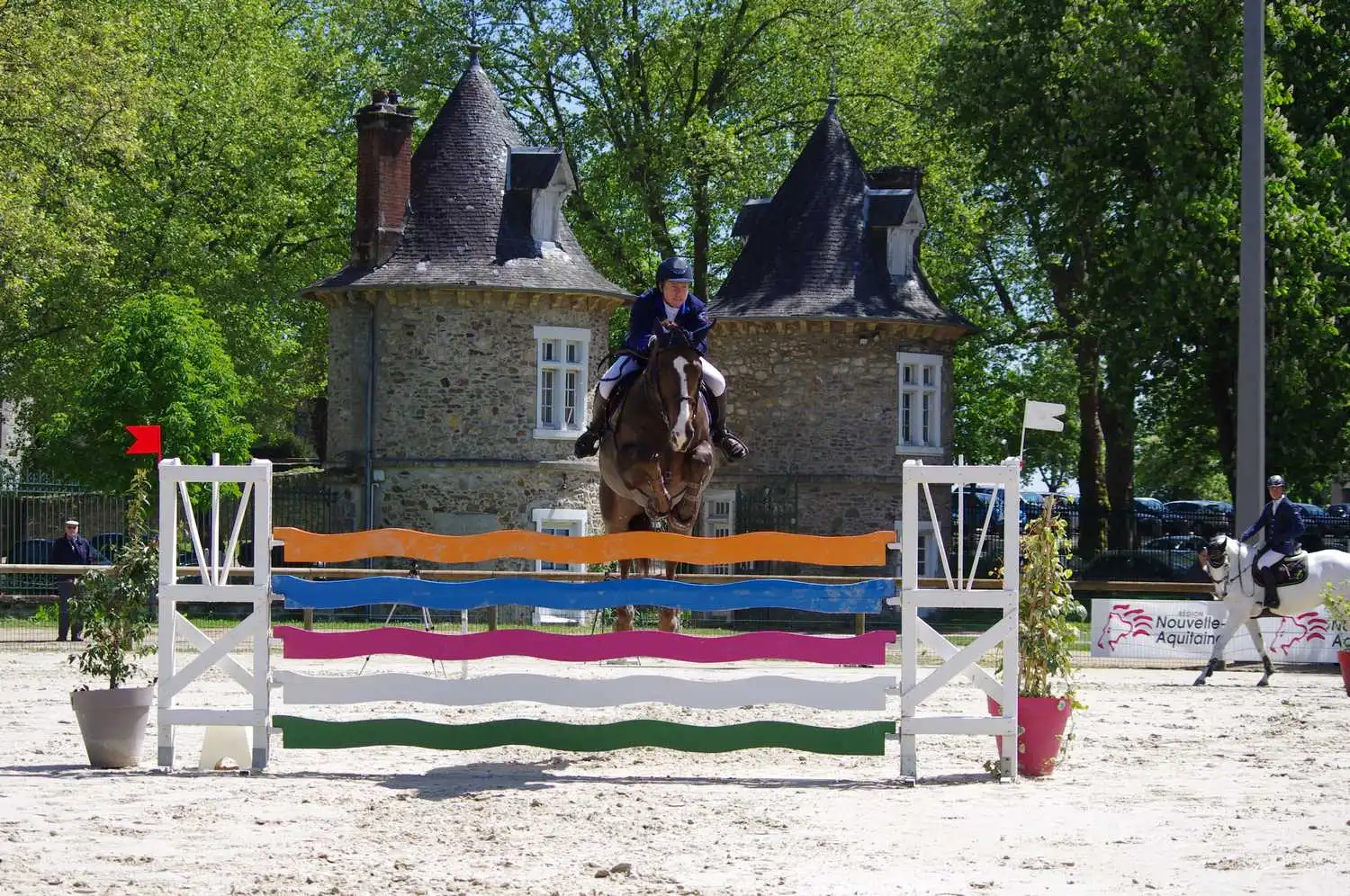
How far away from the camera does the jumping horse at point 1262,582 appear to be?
62.5 ft

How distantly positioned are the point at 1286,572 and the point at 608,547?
33.6 ft

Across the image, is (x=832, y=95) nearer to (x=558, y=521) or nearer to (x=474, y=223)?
(x=474, y=223)

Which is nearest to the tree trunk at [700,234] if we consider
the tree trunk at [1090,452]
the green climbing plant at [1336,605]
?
the tree trunk at [1090,452]

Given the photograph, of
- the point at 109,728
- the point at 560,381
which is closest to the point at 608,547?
the point at 109,728

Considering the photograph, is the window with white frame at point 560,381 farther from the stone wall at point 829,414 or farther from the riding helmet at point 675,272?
the riding helmet at point 675,272

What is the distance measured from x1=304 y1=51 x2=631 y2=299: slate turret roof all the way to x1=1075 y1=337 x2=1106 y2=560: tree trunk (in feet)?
36.3

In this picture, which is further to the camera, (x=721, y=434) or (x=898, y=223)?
(x=898, y=223)

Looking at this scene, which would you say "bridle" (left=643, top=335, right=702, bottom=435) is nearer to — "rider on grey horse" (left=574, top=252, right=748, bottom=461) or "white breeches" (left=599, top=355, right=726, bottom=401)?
"rider on grey horse" (left=574, top=252, right=748, bottom=461)

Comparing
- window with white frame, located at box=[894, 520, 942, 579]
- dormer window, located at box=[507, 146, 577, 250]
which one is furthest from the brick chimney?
window with white frame, located at box=[894, 520, 942, 579]

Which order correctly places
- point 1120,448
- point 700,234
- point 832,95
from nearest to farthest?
point 832,95, point 700,234, point 1120,448

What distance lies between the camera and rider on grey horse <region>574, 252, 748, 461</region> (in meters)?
13.1

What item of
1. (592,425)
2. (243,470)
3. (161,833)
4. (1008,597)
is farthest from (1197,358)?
(161,833)

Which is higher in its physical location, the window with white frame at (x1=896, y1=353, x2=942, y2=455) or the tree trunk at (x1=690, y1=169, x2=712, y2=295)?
the tree trunk at (x1=690, y1=169, x2=712, y2=295)

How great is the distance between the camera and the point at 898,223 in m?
36.2
